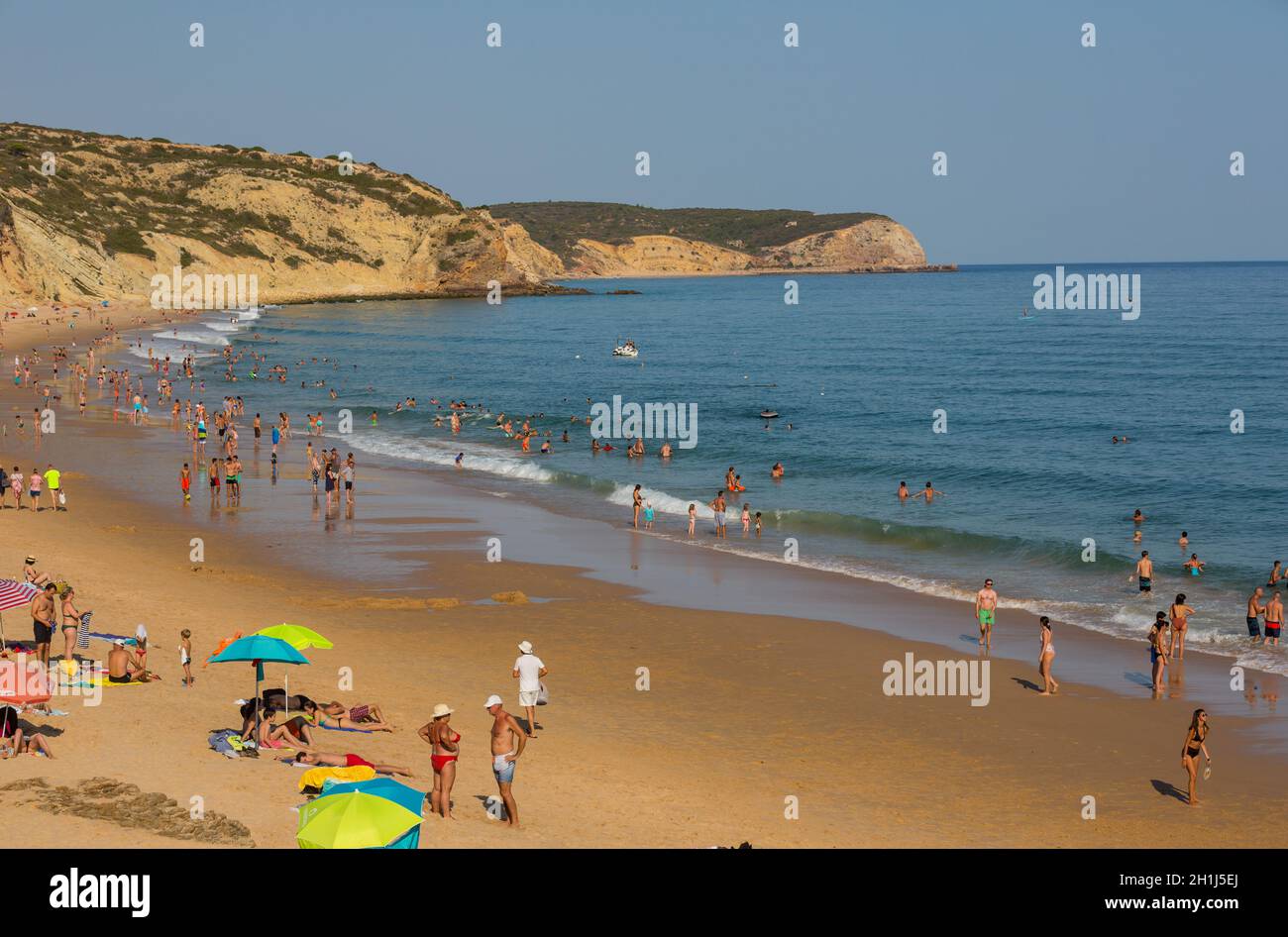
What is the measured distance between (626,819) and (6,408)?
1652 inches

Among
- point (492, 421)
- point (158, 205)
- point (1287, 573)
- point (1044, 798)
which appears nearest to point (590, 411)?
point (492, 421)

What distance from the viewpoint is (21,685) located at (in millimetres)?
12883

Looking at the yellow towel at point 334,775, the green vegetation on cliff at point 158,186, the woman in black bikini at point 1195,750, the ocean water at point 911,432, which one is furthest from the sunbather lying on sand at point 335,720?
the green vegetation on cliff at point 158,186

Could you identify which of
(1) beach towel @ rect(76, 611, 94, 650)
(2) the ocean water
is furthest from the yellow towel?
(2) the ocean water

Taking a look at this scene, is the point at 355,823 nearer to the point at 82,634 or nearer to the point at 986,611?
the point at 82,634

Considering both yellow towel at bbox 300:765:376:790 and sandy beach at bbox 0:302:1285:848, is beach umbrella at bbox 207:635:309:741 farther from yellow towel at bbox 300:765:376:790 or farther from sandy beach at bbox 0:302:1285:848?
yellow towel at bbox 300:765:376:790

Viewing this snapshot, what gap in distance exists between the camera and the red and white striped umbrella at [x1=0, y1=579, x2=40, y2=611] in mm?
15438

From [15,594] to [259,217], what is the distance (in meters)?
144

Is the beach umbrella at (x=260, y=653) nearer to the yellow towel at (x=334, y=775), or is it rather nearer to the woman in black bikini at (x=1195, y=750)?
the yellow towel at (x=334, y=775)

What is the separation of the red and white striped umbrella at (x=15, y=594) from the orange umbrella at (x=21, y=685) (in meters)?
2.46

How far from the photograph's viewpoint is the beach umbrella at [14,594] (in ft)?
50.7

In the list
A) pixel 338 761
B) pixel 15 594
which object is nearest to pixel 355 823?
pixel 338 761
